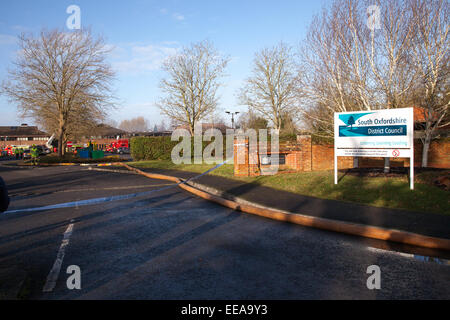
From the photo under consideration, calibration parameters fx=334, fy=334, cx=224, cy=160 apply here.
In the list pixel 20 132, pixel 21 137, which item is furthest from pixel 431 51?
pixel 20 132

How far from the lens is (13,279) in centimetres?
402

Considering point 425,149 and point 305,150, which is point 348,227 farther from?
point 305,150

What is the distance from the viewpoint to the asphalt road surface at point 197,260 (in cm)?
375

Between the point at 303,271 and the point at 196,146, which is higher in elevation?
the point at 196,146

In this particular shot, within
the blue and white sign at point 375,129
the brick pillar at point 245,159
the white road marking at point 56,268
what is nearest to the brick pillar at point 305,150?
the brick pillar at point 245,159

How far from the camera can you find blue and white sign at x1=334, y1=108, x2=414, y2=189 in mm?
9398

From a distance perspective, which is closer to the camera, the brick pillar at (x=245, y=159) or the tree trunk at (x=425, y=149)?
the tree trunk at (x=425, y=149)

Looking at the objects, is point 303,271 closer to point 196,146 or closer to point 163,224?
point 163,224

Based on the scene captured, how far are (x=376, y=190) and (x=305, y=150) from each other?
6.76 m

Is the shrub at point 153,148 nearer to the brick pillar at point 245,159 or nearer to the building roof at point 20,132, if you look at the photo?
the brick pillar at point 245,159

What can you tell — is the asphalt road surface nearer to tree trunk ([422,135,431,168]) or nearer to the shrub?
tree trunk ([422,135,431,168])

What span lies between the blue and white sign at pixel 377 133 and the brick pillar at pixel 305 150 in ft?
15.3
